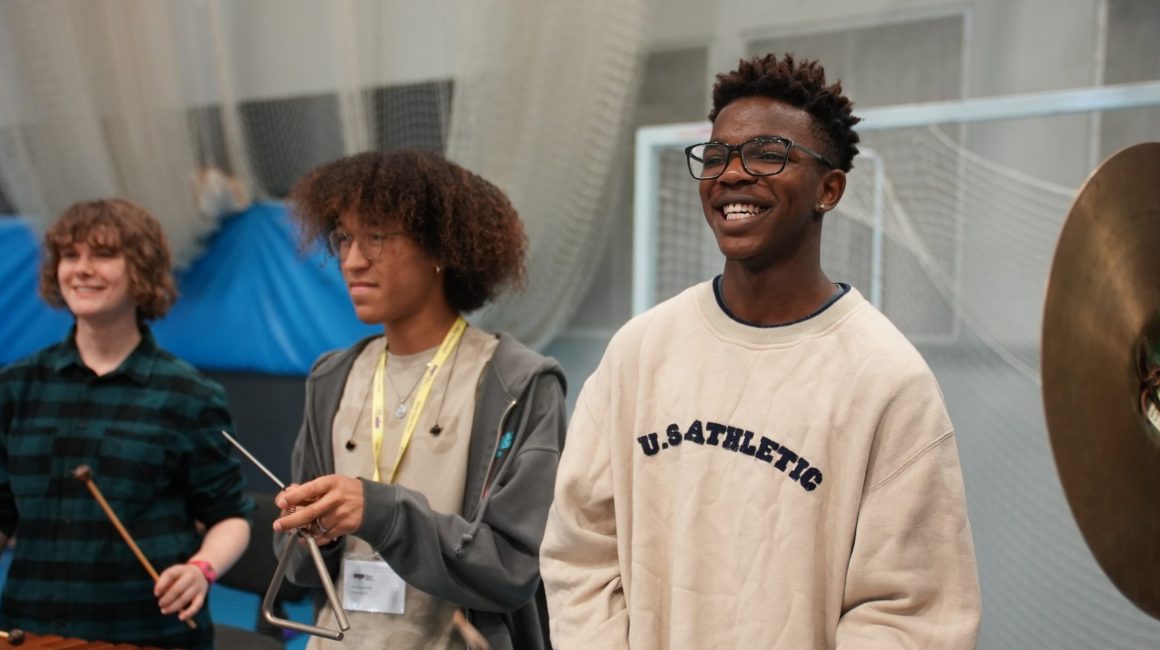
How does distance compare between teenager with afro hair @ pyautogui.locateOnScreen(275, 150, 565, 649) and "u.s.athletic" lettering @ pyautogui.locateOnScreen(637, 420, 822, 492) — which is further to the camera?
teenager with afro hair @ pyautogui.locateOnScreen(275, 150, 565, 649)

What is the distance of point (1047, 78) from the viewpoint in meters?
3.18

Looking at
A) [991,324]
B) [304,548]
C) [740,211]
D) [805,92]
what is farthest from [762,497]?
[991,324]

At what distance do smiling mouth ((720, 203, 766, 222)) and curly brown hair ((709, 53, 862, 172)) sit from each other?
0.14 metres

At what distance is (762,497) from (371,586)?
0.90 metres

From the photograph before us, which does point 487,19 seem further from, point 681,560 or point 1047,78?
point 681,560

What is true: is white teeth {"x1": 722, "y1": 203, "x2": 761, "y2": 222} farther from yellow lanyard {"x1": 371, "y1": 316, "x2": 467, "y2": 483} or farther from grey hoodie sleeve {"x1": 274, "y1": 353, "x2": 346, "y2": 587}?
grey hoodie sleeve {"x1": 274, "y1": 353, "x2": 346, "y2": 587}

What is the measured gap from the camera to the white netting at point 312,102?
142 inches

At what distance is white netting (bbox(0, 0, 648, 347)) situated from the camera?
3.62 meters

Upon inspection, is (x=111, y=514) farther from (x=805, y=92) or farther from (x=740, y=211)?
(x=805, y=92)

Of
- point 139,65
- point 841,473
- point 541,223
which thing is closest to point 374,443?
point 841,473

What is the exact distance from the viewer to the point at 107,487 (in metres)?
2.36

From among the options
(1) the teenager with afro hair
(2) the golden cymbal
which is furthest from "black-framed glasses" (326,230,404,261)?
(2) the golden cymbal

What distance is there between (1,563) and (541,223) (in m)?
3.84

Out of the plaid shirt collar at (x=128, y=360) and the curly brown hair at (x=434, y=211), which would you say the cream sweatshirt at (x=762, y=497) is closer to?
the curly brown hair at (x=434, y=211)
